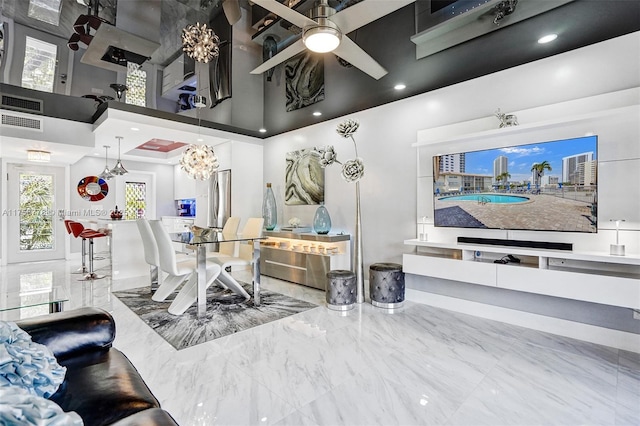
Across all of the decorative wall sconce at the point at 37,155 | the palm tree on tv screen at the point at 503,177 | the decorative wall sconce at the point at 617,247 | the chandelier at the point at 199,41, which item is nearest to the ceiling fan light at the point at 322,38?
the palm tree on tv screen at the point at 503,177

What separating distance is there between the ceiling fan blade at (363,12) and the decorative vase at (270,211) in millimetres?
3508

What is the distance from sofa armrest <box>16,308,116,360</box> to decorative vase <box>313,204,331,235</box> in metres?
3.32

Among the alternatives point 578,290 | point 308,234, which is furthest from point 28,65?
point 578,290

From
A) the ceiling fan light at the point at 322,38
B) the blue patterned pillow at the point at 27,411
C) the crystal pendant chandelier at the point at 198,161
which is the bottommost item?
the blue patterned pillow at the point at 27,411

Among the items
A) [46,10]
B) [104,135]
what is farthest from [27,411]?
[104,135]

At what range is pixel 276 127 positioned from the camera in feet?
19.3

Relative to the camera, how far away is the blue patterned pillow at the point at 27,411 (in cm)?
61

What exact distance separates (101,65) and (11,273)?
13.7ft

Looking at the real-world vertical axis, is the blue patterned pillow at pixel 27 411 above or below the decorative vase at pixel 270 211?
below

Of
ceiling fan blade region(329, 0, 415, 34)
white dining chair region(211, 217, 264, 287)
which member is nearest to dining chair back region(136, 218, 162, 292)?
white dining chair region(211, 217, 264, 287)

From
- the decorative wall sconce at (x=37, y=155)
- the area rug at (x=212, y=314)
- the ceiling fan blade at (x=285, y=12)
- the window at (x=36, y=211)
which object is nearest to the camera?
the ceiling fan blade at (x=285, y=12)

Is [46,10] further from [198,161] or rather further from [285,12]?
[285,12]

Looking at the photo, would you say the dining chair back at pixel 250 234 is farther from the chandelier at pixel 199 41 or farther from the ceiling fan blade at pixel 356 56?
the chandelier at pixel 199 41

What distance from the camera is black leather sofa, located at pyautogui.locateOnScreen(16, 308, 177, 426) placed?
108 centimetres
